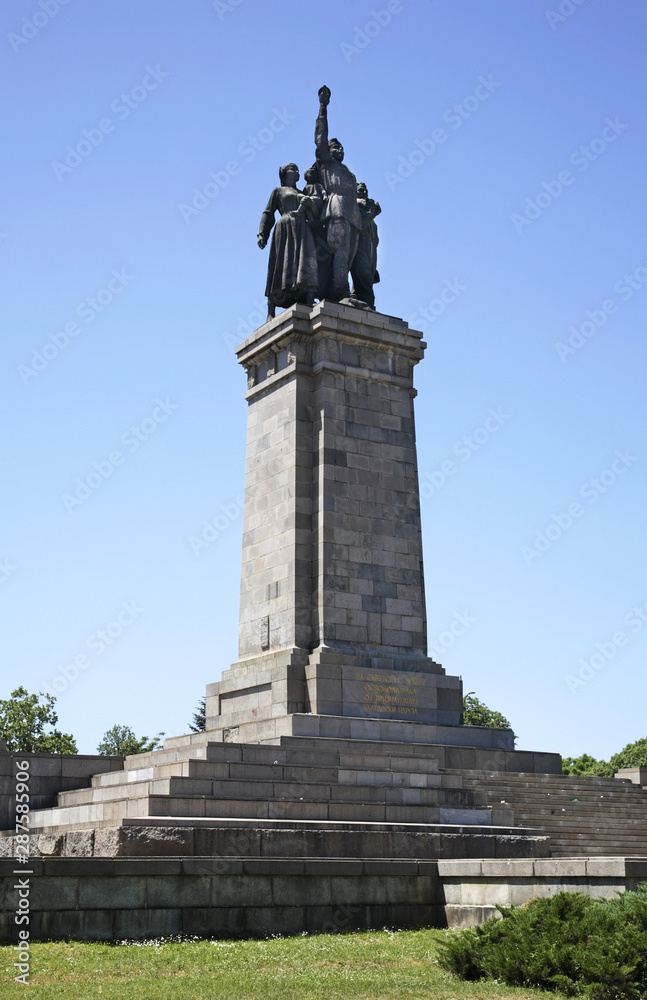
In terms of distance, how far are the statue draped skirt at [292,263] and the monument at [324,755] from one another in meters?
0.05

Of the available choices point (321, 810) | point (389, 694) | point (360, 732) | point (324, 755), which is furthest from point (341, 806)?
point (389, 694)

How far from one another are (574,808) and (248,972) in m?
12.9

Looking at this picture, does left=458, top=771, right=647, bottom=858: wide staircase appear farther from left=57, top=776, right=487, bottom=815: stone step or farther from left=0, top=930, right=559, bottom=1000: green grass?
left=0, top=930, right=559, bottom=1000: green grass

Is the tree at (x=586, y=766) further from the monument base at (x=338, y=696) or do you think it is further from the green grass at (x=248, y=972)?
the green grass at (x=248, y=972)

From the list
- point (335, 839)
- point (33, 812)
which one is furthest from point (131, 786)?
point (335, 839)

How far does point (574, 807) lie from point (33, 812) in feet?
34.9

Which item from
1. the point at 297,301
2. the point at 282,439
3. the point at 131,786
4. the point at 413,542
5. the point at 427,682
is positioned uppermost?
the point at 297,301

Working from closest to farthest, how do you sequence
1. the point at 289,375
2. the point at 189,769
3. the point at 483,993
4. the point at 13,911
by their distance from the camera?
the point at 483,993 < the point at 13,911 < the point at 189,769 < the point at 289,375

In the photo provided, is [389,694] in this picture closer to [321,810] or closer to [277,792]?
[277,792]

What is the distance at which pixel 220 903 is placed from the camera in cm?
1460

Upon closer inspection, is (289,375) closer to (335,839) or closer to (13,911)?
(335,839)

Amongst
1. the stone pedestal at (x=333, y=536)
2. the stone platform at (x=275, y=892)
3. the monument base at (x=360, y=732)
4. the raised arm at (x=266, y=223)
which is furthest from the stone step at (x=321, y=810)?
the raised arm at (x=266, y=223)

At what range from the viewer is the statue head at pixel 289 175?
31.7 m

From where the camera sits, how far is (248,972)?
1232 centimetres
